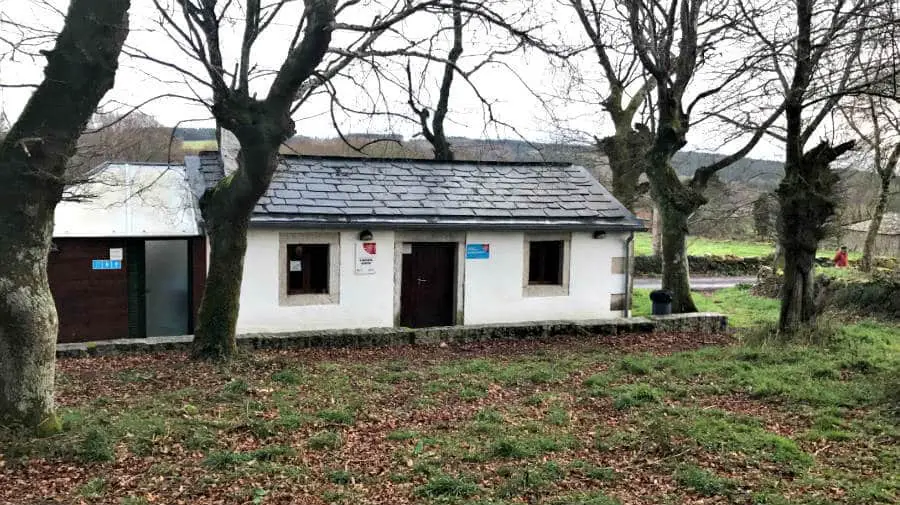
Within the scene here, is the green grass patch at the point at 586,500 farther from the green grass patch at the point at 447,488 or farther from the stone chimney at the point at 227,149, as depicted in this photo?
the stone chimney at the point at 227,149

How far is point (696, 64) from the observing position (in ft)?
48.0

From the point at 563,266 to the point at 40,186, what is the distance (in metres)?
9.92

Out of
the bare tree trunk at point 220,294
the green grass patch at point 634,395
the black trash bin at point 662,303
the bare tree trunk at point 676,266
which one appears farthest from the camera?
the bare tree trunk at point 676,266

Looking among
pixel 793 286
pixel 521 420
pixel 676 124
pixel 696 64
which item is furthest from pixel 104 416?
pixel 696 64

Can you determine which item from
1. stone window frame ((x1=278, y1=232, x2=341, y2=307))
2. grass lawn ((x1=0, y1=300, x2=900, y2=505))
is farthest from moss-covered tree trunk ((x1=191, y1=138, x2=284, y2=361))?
stone window frame ((x1=278, y1=232, x2=341, y2=307))

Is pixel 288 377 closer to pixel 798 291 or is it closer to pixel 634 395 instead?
pixel 634 395

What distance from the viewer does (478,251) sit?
42.9 ft

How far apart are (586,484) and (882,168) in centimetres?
2301

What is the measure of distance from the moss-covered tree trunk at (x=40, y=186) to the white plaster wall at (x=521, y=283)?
810cm

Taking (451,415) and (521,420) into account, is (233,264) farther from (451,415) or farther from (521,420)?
(521,420)

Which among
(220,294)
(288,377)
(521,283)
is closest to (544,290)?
(521,283)

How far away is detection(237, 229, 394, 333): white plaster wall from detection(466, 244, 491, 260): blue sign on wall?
150 centimetres

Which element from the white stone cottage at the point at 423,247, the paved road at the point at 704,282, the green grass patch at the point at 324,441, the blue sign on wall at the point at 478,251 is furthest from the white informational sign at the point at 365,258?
the paved road at the point at 704,282

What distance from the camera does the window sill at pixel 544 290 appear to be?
531 inches
